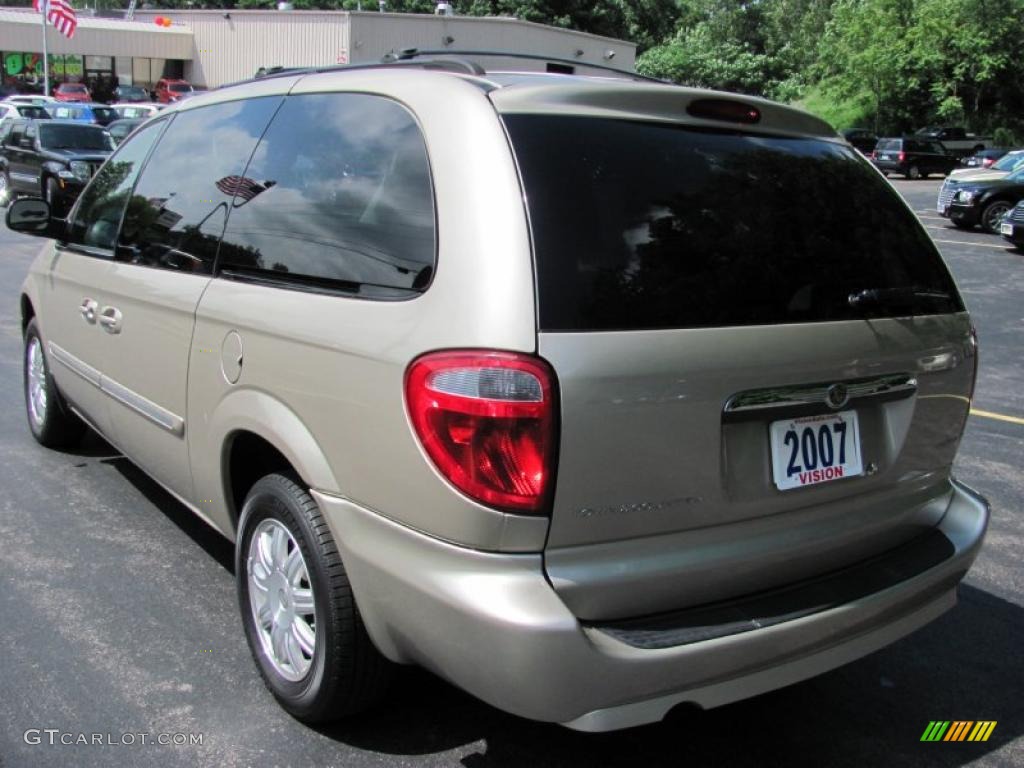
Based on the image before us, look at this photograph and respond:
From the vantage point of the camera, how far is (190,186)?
3.53 metres

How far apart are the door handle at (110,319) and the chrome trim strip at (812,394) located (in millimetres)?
2606

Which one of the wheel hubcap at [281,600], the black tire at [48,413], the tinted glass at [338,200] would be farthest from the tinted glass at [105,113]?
the wheel hubcap at [281,600]

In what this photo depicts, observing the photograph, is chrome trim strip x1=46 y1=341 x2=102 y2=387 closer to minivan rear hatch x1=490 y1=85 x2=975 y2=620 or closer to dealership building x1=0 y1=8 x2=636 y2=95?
minivan rear hatch x1=490 y1=85 x2=975 y2=620

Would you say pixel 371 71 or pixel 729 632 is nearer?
pixel 729 632

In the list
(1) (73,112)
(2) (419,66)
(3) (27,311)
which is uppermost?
(1) (73,112)

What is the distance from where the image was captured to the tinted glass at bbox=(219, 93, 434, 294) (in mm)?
2471

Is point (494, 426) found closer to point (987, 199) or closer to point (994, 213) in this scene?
point (987, 199)

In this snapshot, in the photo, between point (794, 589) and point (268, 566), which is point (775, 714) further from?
point (268, 566)

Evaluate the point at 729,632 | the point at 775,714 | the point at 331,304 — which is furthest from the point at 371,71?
the point at 775,714

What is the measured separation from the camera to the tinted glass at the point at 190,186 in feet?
10.7

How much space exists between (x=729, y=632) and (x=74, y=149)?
1800 cm

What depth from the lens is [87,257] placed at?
4.22 meters

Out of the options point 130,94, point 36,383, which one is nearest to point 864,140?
point 130,94

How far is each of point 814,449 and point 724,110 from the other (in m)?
0.99
